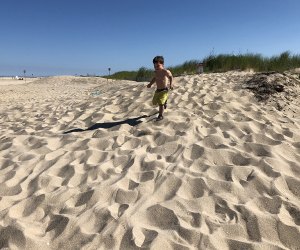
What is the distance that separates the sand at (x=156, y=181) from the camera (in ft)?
9.07

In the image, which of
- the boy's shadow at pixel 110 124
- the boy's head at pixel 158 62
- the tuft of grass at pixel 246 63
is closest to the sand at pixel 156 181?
the boy's shadow at pixel 110 124

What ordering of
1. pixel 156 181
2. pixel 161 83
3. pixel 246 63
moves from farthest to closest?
pixel 246 63 → pixel 161 83 → pixel 156 181

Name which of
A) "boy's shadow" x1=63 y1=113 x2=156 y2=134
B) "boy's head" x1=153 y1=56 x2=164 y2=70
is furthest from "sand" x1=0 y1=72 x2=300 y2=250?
"boy's head" x1=153 y1=56 x2=164 y2=70

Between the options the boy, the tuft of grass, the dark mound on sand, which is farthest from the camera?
the tuft of grass

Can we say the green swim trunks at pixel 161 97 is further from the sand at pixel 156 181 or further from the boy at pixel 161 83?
the sand at pixel 156 181

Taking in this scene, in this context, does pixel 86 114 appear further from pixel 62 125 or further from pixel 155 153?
pixel 155 153

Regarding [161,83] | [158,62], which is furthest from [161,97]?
[158,62]

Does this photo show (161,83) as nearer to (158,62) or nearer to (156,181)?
(158,62)

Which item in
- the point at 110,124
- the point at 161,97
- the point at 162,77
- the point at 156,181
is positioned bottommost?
the point at 156,181

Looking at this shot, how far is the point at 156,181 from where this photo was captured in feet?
11.8

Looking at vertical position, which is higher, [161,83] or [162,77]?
[162,77]

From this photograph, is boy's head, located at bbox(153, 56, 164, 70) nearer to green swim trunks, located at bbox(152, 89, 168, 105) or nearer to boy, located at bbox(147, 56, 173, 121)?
boy, located at bbox(147, 56, 173, 121)

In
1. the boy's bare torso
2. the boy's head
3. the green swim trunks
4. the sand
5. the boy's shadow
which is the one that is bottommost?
the sand

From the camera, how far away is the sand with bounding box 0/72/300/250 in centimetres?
277
